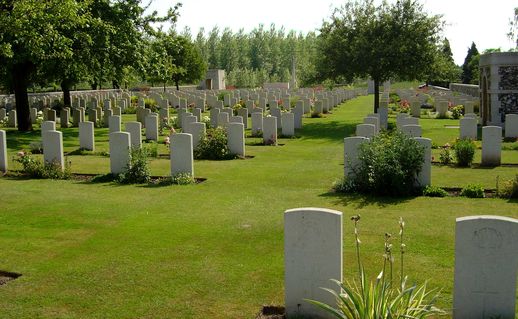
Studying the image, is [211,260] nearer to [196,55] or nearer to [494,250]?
[494,250]

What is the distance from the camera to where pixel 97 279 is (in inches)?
→ 272

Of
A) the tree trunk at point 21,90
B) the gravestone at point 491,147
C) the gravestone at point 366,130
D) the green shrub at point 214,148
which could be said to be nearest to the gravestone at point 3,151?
the green shrub at point 214,148

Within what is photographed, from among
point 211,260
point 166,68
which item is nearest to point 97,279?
point 211,260

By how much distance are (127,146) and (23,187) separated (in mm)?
2416

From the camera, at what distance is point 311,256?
5594 mm

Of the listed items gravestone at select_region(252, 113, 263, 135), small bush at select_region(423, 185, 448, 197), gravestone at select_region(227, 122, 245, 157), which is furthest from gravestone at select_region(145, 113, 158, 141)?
small bush at select_region(423, 185, 448, 197)

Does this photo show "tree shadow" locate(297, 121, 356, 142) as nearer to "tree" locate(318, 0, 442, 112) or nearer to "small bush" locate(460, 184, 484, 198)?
"tree" locate(318, 0, 442, 112)

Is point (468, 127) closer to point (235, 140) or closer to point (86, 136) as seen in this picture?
point (235, 140)

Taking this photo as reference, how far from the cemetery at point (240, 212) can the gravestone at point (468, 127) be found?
68 mm

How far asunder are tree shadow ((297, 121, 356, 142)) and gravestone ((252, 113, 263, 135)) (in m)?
1.70

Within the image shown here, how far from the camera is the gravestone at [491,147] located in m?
14.5

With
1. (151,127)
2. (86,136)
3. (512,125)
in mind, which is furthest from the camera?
(151,127)

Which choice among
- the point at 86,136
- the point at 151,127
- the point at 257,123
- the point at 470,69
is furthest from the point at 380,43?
the point at 470,69

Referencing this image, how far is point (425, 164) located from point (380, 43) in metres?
16.0
